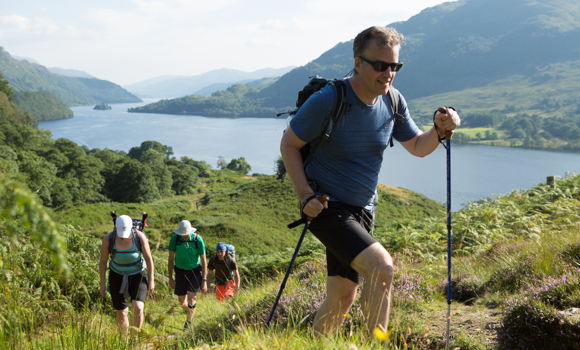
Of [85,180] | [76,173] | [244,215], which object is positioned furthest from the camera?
[76,173]

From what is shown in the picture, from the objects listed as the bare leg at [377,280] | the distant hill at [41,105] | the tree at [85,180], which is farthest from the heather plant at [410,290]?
the distant hill at [41,105]

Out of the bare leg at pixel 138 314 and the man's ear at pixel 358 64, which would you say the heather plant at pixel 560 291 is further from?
the bare leg at pixel 138 314

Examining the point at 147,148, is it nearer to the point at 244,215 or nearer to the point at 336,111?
the point at 244,215

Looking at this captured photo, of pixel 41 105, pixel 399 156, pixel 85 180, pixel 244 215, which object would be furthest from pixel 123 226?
pixel 41 105

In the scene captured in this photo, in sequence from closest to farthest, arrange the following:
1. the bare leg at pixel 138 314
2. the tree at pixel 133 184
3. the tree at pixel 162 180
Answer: the bare leg at pixel 138 314 < the tree at pixel 133 184 < the tree at pixel 162 180

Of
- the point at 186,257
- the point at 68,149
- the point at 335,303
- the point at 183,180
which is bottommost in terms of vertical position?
the point at 183,180

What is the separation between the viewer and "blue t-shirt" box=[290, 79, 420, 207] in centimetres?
228

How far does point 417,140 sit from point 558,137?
13092cm

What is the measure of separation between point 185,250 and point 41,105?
205 metres

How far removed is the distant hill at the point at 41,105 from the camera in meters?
168

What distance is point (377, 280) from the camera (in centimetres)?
208

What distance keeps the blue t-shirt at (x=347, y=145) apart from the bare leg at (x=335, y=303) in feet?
1.61

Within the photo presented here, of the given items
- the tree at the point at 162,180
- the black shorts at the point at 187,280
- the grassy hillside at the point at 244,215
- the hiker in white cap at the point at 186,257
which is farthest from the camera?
the tree at the point at 162,180

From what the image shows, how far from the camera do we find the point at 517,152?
98688mm
